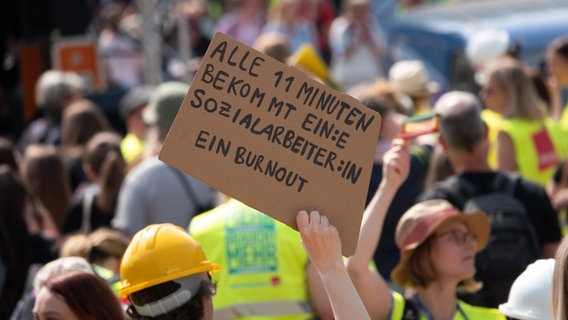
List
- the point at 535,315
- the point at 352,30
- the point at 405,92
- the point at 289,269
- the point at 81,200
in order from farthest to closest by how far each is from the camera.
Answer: the point at 352,30 < the point at 405,92 < the point at 81,200 < the point at 289,269 < the point at 535,315

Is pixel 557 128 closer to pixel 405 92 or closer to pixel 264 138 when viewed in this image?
pixel 405 92

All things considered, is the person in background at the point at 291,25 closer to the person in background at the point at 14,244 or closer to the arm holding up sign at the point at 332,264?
the person in background at the point at 14,244

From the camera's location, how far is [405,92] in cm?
882

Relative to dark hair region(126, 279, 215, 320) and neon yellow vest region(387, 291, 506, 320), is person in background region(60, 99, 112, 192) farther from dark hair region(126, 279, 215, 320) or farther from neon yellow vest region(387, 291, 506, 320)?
dark hair region(126, 279, 215, 320)

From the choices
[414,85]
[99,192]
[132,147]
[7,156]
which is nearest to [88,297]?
[99,192]

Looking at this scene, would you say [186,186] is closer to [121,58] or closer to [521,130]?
[521,130]

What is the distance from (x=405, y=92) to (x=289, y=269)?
4306 mm

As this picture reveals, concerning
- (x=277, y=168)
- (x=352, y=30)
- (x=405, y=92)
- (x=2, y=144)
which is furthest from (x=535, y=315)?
(x=352, y=30)

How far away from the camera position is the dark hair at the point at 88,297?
13.6 ft

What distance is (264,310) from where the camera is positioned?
470 centimetres

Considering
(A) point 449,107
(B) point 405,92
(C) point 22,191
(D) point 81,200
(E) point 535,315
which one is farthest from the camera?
(B) point 405,92

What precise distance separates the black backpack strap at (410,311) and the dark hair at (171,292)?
3.64 feet

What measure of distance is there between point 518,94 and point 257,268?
2.72 metres

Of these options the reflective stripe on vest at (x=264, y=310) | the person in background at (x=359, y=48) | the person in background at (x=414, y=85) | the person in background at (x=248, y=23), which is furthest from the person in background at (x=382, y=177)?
the person in background at (x=248, y=23)
